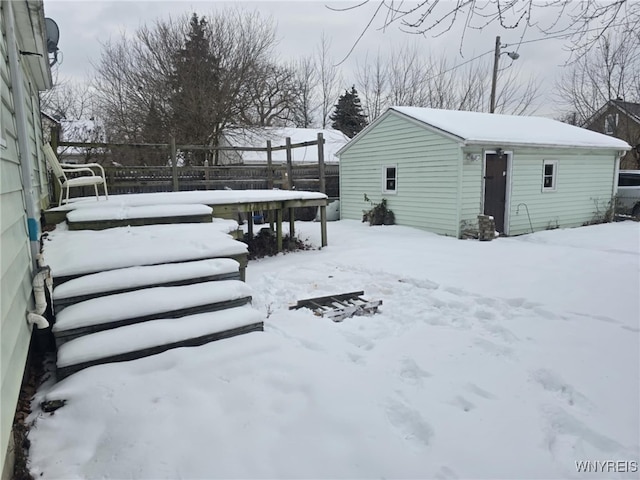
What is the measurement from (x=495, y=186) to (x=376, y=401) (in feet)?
27.7

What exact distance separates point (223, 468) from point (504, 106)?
23.9m

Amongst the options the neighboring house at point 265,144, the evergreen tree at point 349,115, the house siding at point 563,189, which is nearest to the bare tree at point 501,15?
the house siding at point 563,189

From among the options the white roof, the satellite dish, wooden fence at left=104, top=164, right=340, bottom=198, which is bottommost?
wooden fence at left=104, top=164, right=340, bottom=198

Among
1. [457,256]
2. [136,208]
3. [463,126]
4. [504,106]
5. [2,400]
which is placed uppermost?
[504,106]

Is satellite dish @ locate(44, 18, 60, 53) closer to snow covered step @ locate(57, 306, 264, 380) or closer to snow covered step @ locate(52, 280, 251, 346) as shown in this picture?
snow covered step @ locate(52, 280, 251, 346)

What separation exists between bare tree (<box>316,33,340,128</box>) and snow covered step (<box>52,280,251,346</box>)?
2091cm

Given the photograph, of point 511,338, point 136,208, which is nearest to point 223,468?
point 511,338

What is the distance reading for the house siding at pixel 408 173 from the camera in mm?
9203

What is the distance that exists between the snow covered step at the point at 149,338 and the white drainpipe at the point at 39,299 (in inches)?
8.3

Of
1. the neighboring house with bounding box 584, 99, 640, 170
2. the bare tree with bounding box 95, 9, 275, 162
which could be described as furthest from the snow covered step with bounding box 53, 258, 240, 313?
the neighboring house with bounding box 584, 99, 640, 170

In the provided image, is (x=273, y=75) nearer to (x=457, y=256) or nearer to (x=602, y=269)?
(x=457, y=256)

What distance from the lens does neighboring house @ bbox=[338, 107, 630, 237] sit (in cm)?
906

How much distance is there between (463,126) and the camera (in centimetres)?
959

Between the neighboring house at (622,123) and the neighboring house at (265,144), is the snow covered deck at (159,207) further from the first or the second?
the neighboring house at (622,123)
